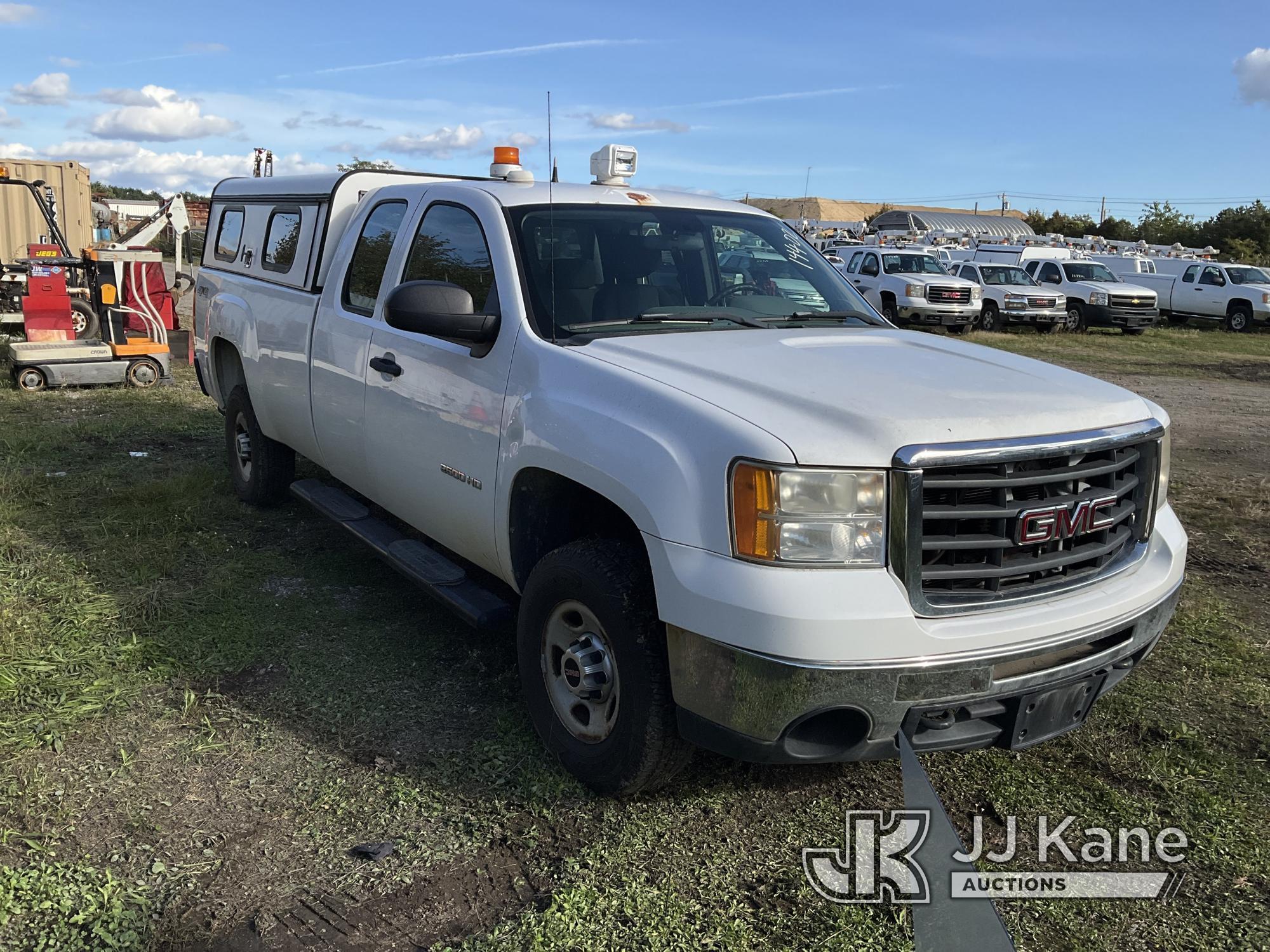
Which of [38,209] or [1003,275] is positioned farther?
[38,209]

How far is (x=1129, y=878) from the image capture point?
2.98 metres

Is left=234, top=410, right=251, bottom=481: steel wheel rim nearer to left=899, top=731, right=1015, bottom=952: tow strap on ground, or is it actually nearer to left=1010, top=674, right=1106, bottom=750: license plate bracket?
left=899, top=731, right=1015, bottom=952: tow strap on ground

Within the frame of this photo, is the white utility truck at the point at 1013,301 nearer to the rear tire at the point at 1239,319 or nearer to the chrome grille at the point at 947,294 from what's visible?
the chrome grille at the point at 947,294

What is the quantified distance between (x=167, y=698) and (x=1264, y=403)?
13.6 metres

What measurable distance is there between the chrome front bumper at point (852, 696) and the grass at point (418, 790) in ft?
1.52

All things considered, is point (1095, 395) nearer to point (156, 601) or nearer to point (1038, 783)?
point (1038, 783)

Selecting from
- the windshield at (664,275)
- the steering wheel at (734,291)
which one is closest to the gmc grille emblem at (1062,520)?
the windshield at (664,275)

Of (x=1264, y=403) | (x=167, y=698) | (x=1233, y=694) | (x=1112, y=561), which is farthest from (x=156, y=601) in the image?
(x=1264, y=403)

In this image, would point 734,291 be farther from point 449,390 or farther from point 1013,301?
point 1013,301

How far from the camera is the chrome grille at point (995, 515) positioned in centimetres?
268

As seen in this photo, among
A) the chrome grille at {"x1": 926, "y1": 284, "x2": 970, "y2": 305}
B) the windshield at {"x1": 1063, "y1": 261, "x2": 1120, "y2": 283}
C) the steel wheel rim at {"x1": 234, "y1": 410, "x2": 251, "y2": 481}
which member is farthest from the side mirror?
the windshield at {"x1": 1063, "y1": 261, "x2": 1120, "y2": 283}

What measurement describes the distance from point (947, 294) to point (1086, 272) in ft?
19.1

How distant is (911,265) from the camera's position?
23609mm

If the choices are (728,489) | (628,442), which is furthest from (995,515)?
(628,442)
